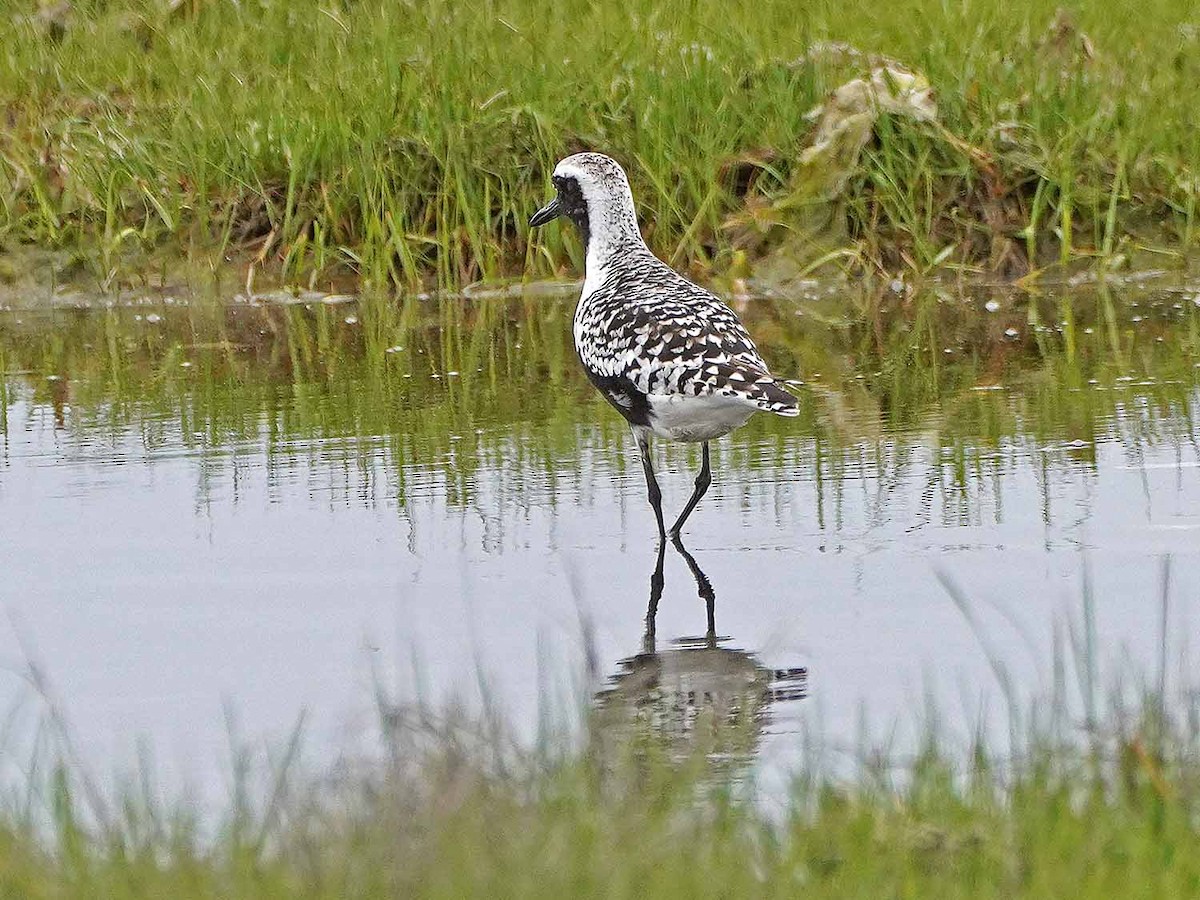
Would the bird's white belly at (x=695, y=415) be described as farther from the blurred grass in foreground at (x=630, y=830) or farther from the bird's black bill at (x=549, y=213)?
the blurred grass in foreground at (x=630, y=830)

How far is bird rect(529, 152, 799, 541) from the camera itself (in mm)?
7004

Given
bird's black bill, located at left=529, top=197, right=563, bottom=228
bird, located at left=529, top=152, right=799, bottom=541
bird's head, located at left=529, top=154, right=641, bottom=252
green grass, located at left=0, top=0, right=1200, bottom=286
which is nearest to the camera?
bird, located at left=529, top=152, right=799, bottom=541

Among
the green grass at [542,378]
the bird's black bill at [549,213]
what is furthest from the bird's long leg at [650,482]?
the bird's black bill at [549,213]

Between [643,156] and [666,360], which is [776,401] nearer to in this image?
[666,360]

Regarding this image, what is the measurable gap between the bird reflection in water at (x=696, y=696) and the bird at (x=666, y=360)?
103 centimetres

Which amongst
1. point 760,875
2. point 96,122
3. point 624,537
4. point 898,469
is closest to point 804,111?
point 96,122

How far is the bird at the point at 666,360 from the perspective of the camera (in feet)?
23.0

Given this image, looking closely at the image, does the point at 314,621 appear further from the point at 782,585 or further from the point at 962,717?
the point at 962,717

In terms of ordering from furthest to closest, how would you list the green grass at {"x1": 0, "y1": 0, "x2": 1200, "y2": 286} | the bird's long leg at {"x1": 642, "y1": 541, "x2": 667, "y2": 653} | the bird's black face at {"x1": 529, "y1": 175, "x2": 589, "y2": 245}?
the green grass at {"x1": 0, "y1": 0, "x2": 1200, "y2": 286} < the bird's black face at {"x1": 529, "y1": 175, "x2": 589, "y2": 245} < the bird's long leg at {"x1": 642, "y1": 541, "x2": 667, "y2": 653}

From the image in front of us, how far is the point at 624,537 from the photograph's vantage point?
7.41 metres

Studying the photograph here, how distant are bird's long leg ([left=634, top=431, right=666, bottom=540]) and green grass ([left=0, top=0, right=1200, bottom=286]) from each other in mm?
5051

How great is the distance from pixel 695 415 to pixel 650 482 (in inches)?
15.0

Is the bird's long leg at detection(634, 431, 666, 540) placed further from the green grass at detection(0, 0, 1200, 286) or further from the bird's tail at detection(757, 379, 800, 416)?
the green grass at detection(0, 0, 1200, 286)

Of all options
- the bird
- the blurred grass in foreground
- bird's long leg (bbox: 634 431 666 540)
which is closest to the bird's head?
the bird
